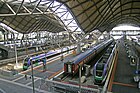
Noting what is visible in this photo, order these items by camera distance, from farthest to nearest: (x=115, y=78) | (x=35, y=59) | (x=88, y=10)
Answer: (x=35, y=59) < (x=88, y=10) < (x=115, y=78)

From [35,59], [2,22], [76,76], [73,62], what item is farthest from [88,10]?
[2,22]

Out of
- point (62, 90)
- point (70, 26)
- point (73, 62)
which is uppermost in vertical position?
point (70, 26)

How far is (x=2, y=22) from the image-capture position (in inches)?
1457

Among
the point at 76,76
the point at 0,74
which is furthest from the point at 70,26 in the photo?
the point at 0,74

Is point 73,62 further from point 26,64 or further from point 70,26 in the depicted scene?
point 70,26

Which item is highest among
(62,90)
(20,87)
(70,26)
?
(70,26)

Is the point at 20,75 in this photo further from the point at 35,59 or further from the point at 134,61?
the point at 134,61

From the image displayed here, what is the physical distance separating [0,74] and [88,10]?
17319mm

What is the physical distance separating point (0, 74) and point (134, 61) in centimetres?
2216

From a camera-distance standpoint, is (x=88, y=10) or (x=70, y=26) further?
(x=70, y=26)

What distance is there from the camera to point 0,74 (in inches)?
771

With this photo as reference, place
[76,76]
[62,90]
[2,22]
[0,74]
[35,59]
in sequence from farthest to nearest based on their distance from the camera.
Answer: [2,22] → [35,59] → [0,74] → [76,76] → [62,90]

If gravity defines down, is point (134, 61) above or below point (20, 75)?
above

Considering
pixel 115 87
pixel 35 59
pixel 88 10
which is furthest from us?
pixel 35 59
